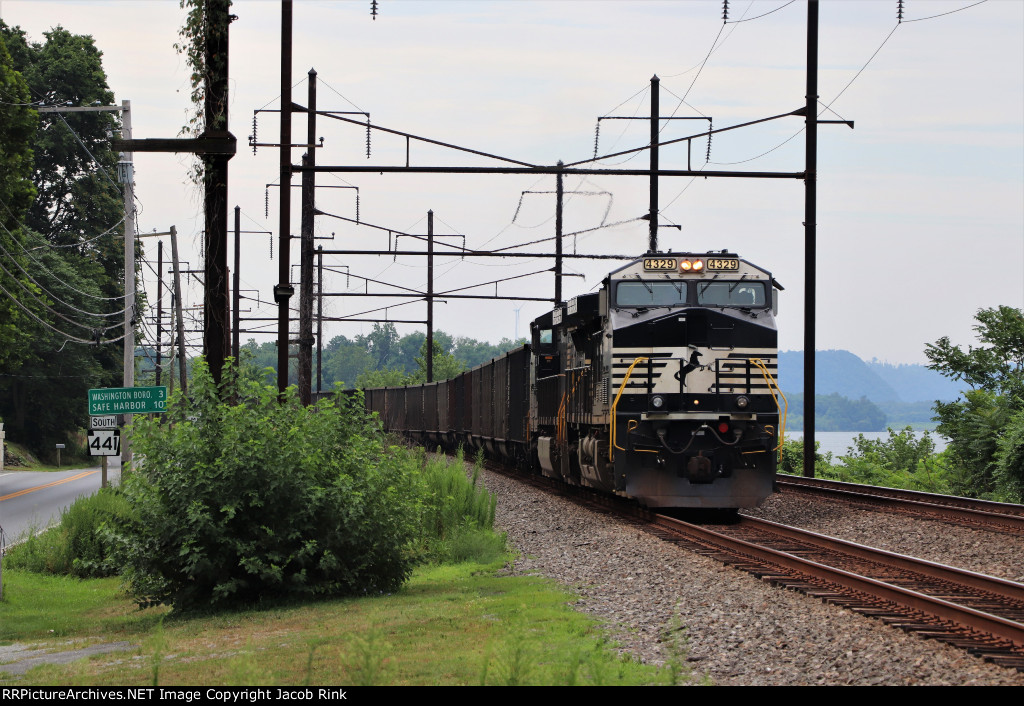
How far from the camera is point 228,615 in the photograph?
11195 millimetres

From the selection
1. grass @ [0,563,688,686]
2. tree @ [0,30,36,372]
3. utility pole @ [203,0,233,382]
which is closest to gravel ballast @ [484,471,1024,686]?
grass @ [0,563,688,686]

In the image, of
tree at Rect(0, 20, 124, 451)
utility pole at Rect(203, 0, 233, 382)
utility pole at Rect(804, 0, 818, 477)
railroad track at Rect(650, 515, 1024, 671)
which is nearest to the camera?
railroad track at Rect(650, 515, 1024, 671)

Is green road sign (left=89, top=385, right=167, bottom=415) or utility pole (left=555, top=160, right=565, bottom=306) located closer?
green road sign (left=89, top=385, right=167, bottom=415)

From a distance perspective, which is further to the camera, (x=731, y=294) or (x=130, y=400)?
(x=130, y=400)

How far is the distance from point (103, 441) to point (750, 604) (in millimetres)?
14742

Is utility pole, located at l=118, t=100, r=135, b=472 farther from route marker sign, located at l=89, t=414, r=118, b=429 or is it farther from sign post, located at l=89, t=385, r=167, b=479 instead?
sign post, located at l=89, t=385, r=167, b=479

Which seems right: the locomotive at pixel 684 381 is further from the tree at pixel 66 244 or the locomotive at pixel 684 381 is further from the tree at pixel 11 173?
the tree at pixel 66 244

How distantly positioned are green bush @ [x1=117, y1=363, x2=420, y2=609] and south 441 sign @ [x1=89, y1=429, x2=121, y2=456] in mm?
8705

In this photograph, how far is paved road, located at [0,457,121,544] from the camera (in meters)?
23.7

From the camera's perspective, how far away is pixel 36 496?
32.0 meters

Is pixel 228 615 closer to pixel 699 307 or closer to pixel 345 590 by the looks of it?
pixel 345 590

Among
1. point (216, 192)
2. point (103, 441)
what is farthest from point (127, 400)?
point (216, 192)

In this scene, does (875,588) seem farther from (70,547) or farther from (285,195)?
(285,195)

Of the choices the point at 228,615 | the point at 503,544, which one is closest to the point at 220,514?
the point at 228,615
